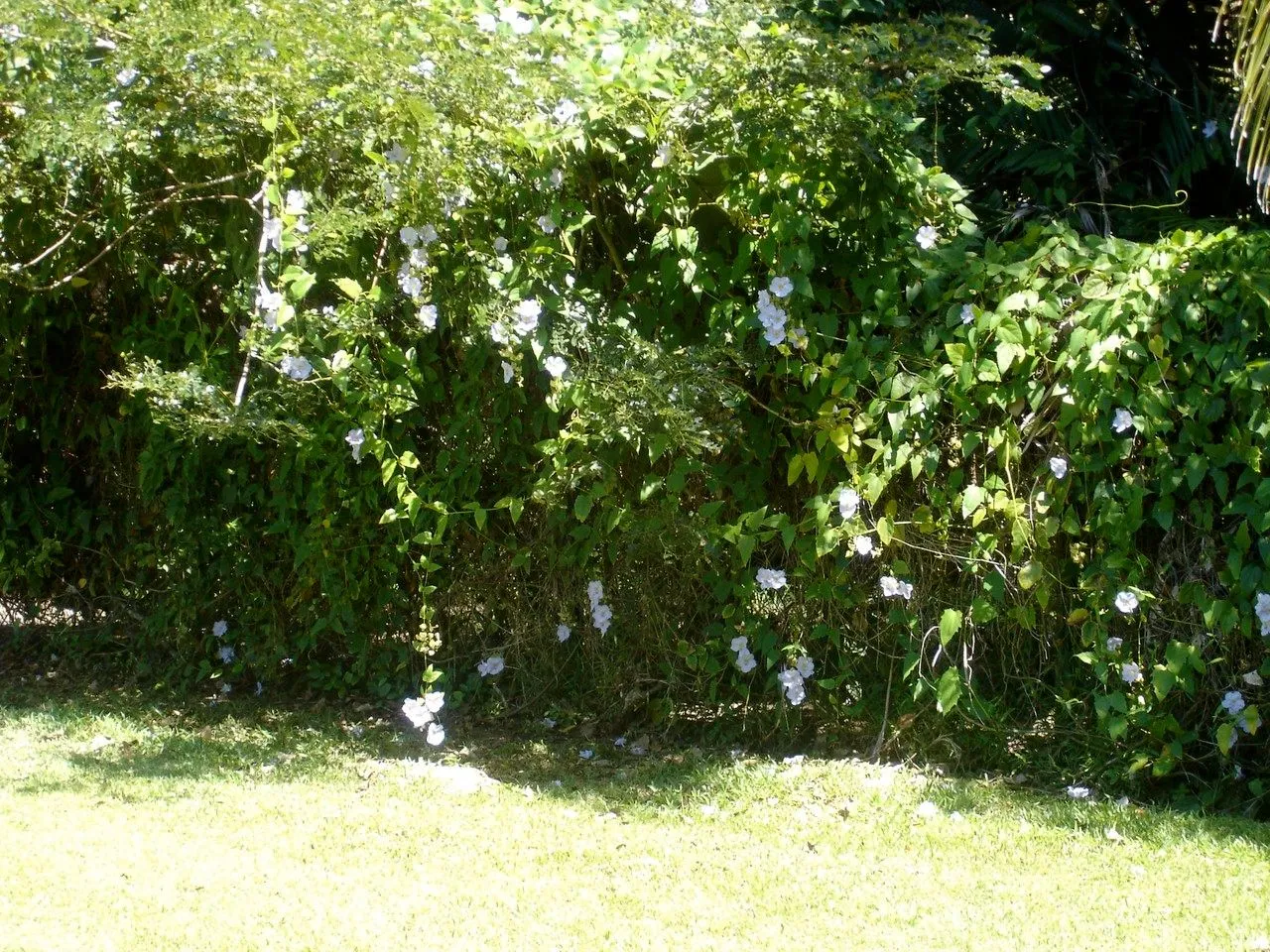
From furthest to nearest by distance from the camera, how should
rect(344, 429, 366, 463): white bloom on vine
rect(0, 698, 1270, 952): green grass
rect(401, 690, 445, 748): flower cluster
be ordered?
rect(401, 690, 445, 748): flower cluster → rect(344, 429, 366, 463): white bloom on vine → rect(0, 698, 1270, 952): green grass

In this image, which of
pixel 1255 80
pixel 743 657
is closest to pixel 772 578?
pixel 743 657

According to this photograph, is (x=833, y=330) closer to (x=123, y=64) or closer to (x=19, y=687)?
(x=123, y=64)

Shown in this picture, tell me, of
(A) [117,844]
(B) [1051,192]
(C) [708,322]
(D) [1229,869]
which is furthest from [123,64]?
(D) [1229,869]

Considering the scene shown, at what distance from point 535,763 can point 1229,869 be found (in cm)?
226

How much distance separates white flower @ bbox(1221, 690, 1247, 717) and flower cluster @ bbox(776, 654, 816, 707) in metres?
1.29

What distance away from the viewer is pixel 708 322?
170 inches

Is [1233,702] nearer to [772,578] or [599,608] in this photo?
[772,578]

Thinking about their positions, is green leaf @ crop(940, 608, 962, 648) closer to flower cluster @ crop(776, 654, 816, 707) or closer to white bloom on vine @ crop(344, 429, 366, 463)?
flower cluster @ crop(776, 654, 816, 707)

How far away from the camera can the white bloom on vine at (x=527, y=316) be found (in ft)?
13.8

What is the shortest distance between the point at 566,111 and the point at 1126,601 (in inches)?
87.1

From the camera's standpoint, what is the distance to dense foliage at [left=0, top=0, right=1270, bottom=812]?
156 inches

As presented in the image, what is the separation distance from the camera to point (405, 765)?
4695 mm

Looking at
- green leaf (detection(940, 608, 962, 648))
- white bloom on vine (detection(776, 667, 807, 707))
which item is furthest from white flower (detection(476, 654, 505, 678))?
green leaf (detection(940, 608, 962, 648))

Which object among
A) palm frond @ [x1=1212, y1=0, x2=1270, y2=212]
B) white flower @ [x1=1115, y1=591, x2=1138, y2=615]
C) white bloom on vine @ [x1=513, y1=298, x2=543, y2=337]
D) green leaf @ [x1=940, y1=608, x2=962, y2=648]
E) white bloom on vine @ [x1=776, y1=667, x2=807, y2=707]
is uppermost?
palm frond @ [x1=1212, y1=0, x2=1270, y2=212]
